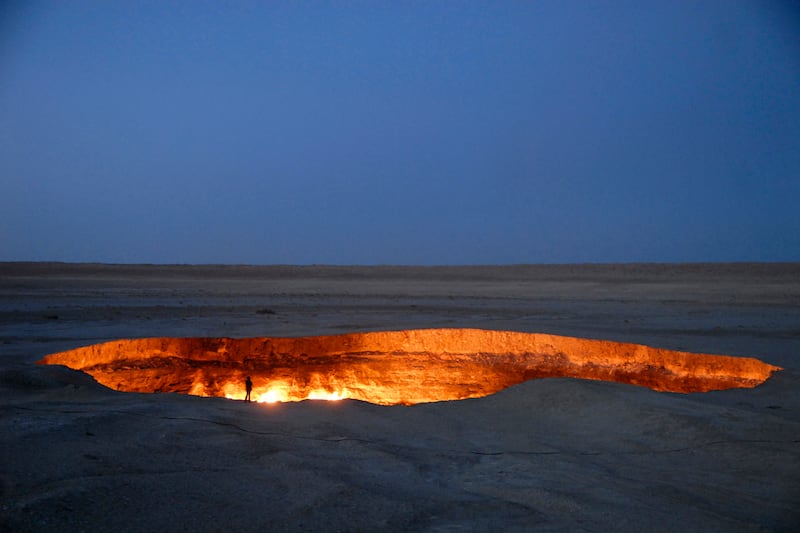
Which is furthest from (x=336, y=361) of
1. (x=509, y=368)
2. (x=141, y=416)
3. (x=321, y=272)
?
(x=321, y=272)

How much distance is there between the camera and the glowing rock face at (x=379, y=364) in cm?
593

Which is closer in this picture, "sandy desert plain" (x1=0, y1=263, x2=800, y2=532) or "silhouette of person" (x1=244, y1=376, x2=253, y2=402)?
"sandy desert plain" (x1=0, y1=263, x2=800, y2=532)

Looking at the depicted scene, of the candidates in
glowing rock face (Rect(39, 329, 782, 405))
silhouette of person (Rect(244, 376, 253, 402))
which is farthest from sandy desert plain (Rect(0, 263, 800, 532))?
silhouette of person (Rect(244, 376, 253, 402))

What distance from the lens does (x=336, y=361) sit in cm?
666

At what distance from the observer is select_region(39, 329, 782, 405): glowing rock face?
5.93 m

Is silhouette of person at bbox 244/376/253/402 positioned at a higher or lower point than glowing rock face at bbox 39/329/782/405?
lower

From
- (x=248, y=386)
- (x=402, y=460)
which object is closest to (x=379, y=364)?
(x=248, y=386)

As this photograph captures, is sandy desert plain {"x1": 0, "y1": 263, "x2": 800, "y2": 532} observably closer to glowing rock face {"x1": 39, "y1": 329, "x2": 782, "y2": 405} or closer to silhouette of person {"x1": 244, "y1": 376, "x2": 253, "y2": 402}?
glowing rock face {"x1": 39, "y1": 329, "x2": 782, "y2": 405}

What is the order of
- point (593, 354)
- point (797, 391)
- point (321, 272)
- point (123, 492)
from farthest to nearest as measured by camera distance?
point (321, 272) → point (593, 354) → point (797, 391) → point (123, 492)

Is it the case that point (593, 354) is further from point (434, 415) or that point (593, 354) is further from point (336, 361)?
point (434, 415)

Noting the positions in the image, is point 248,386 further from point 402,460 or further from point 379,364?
point 402,460

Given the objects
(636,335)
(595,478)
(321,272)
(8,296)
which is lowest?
(595,478)

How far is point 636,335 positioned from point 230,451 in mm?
5466

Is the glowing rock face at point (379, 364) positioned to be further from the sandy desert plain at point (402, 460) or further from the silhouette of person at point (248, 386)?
the sandy desert plain at point (402, 460)
